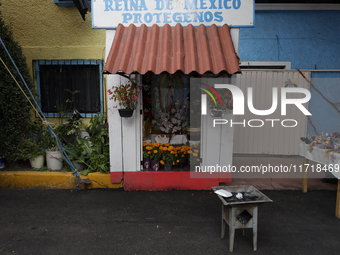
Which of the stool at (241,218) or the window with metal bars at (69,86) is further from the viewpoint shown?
the window with metal bars at (69,86)

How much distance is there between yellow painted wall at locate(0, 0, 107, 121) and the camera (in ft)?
20.2

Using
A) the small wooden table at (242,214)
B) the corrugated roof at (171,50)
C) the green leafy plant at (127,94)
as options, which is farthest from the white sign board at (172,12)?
the small wooden table at (242,214)

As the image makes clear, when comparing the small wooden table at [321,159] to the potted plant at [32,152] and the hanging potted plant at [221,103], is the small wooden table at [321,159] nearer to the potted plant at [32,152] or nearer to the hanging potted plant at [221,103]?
the hanging potted plant at [221,103]

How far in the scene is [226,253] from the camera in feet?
10.3

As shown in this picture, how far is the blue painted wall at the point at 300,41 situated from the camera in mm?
6898

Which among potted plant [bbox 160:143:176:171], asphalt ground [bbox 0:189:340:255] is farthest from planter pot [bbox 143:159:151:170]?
asphalt ground [bbox 0:189:340:255]

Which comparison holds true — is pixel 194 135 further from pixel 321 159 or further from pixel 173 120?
pixel 321 159

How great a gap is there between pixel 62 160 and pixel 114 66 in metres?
2.76

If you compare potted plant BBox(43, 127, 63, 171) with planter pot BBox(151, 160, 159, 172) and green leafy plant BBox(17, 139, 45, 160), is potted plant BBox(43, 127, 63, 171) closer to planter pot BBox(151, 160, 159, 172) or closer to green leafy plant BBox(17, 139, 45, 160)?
green leafy plant BBox(17, 139, 45, 160)

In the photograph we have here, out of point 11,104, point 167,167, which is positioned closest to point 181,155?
point 167,167

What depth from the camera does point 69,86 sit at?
6.32 meters

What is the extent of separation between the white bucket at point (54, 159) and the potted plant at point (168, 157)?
7.73 feet

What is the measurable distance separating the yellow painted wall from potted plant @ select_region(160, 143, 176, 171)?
2455 mm

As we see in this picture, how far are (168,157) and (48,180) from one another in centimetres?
266
